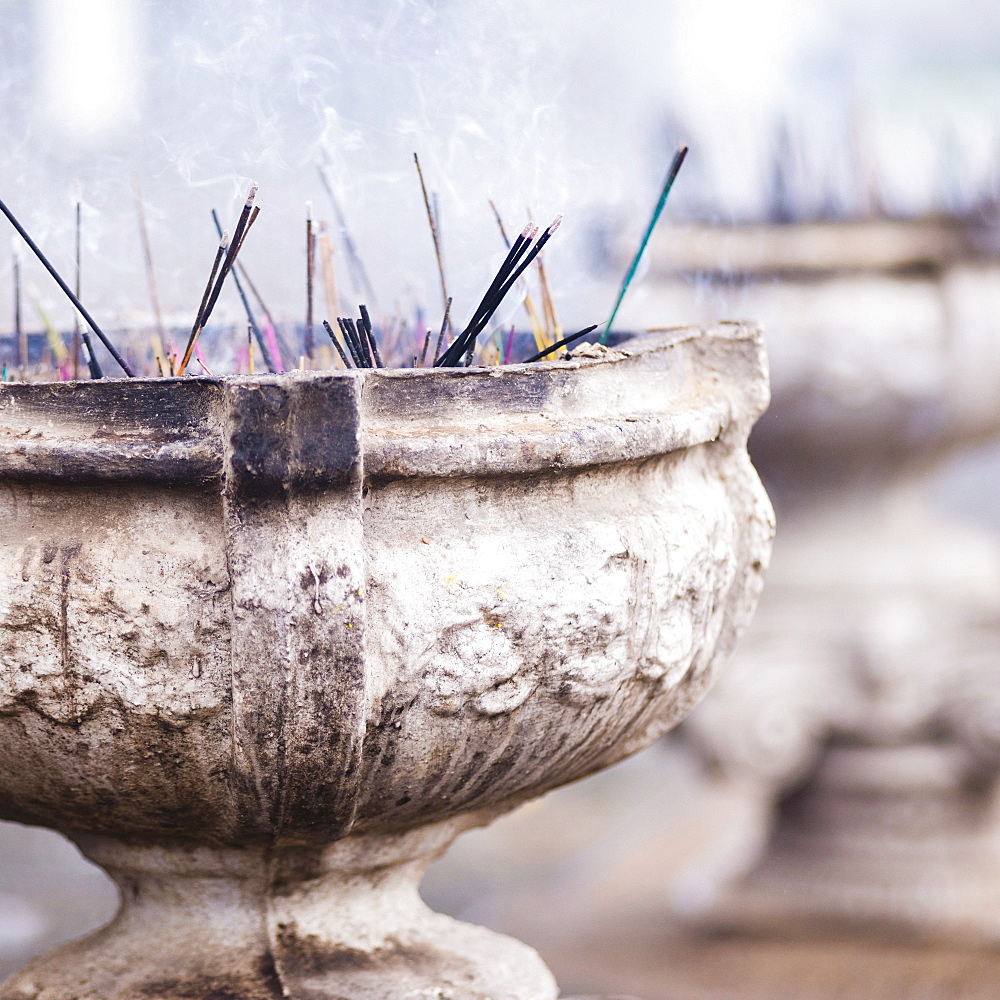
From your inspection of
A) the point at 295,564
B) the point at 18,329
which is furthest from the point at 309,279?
the point at 295,564

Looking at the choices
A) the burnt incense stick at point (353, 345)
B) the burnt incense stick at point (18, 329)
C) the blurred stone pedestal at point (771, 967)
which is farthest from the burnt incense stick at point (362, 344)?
the blurred stone pedestal at point (771, 967)

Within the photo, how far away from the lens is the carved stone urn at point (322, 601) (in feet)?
3.61

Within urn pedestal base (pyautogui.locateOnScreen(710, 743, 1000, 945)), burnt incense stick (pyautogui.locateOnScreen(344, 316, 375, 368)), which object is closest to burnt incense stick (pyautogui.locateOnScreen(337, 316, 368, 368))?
burnt incense stick (pyautogui.locateOnScreen(344, 316, 375, 368))

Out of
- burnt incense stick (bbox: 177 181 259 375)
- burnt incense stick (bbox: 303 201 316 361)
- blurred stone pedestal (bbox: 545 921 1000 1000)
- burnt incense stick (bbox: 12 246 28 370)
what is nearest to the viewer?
burnt incense stick (bbox: 177 181 259 375)

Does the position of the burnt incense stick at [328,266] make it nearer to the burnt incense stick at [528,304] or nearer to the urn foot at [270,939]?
the burnt incense stick at [528,304]

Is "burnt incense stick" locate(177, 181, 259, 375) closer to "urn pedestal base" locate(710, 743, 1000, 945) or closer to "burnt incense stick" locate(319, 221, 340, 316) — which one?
"burnt incense stick" locate(319, 221, 340, 316)

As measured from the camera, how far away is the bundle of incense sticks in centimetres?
131

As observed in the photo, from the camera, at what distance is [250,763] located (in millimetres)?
1145

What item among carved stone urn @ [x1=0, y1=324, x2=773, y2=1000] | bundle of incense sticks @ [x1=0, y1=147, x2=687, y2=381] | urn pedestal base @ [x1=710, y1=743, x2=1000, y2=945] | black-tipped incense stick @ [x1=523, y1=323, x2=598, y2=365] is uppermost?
bundle of incense sticks @ [x1=0, y1=147, x2=687, y2=381]

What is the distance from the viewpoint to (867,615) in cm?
314

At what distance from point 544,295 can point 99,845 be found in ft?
2.65

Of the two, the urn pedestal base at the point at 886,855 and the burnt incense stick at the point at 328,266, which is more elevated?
the burnt incense stick at the point at 328,266

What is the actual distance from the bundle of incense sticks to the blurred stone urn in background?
1.35 metres

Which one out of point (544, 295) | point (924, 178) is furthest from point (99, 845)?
point (924, 178)
